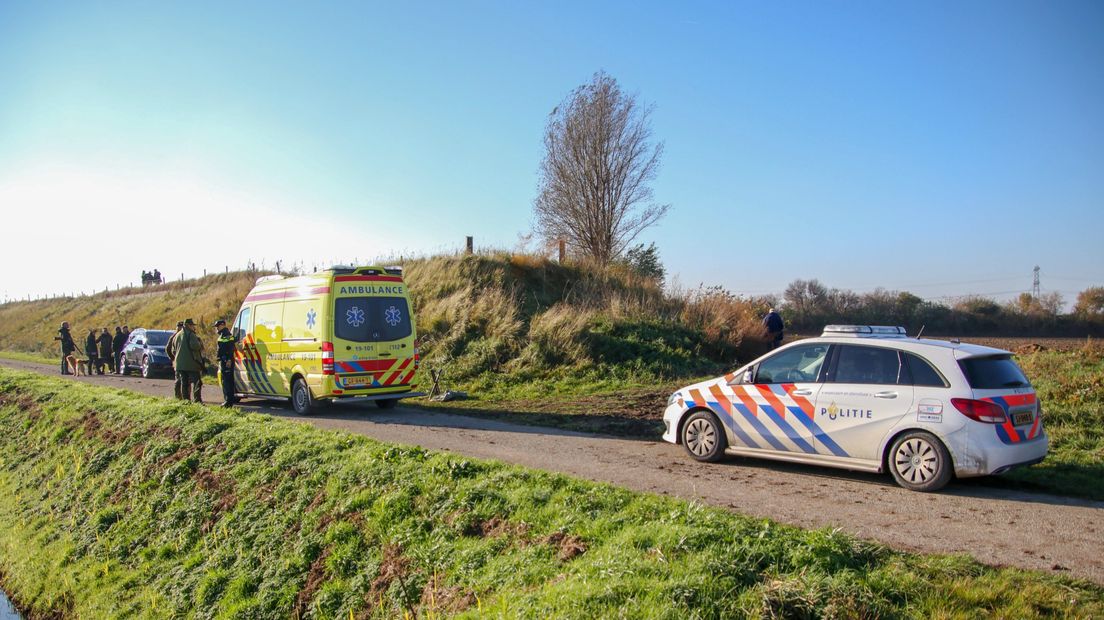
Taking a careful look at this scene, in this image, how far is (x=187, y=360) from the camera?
15.4 meters

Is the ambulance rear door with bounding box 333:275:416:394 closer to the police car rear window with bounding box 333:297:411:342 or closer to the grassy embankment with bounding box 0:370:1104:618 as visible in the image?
the police car rear window with bounding box 333:297:411:342

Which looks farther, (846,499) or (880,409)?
(880,409)

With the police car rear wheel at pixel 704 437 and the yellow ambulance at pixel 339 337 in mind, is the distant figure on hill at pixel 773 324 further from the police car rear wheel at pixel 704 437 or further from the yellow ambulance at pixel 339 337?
the police car rear wheel at pixel 704 437

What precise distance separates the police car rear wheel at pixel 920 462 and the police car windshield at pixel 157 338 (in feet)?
83.5

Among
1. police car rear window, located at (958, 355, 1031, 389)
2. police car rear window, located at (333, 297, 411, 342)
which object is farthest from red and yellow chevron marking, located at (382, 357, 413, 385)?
police car rear window, located at (958, 355, 1031, 389)

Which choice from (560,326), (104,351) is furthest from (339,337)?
(104,351)

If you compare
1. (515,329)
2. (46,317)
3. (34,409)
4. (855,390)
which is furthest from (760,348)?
(46,317)

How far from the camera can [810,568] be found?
15.9 feet

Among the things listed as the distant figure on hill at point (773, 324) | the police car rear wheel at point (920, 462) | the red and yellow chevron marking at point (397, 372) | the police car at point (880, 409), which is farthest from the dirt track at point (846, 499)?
the distant figure on hill at point (773, 324)

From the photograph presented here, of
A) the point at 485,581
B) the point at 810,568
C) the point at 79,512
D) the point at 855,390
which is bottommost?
the point at 79,512

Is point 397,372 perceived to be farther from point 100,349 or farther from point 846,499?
point 100,349

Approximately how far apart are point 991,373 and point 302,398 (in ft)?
39.2

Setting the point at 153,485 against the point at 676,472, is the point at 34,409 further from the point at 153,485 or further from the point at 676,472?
the point at 676,472

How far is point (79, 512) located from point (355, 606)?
758cm
